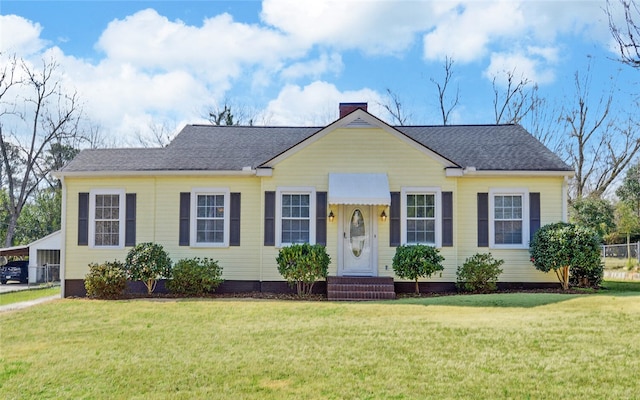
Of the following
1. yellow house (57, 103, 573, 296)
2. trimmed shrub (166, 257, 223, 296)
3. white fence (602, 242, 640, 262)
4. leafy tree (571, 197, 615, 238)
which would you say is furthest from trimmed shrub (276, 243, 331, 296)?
leafy tree (571, 197, 615, 238)

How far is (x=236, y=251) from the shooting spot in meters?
16.9

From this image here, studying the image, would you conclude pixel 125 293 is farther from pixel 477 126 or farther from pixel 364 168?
pixel 477 126

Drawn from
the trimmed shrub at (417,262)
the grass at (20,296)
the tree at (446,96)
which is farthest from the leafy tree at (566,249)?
the tree at (446,96)

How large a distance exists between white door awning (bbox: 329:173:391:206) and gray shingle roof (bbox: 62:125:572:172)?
1994 millimetres

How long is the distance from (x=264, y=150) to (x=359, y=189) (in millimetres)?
4403

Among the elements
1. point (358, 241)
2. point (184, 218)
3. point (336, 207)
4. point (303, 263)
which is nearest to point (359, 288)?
point (358, 241)

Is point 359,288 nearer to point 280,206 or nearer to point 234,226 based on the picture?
point 280,206

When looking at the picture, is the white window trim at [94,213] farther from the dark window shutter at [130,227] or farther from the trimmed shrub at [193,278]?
the trimmed shrub at [193,278]

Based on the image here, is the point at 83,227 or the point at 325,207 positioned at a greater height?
the point at 325,207

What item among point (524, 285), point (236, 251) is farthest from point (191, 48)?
point (524, 285)

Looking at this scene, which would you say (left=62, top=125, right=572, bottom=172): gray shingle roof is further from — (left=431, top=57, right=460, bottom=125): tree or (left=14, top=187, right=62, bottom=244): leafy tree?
(left=14, top=187, right=62, bottom=244): leafy tree

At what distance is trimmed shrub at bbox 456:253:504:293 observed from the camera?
1597 cm

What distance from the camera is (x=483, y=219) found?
55.1 feet

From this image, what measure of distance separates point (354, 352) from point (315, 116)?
35692 mm
